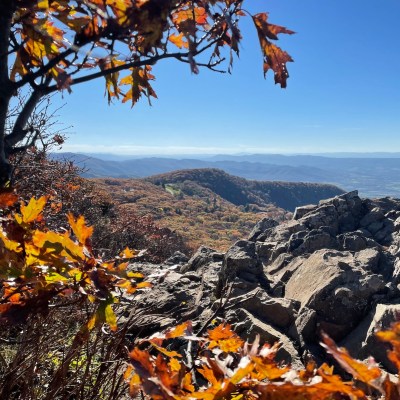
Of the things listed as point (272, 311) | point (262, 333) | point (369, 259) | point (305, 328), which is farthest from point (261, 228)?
point (262, 333)

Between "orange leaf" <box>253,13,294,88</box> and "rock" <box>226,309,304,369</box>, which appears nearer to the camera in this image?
"orange leaf" <box>253,13,294,88</box>

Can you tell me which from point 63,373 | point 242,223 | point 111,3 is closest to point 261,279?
point 63,373

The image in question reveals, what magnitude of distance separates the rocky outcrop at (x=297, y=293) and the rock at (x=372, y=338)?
12 mm

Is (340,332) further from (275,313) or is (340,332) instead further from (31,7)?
(31,7)

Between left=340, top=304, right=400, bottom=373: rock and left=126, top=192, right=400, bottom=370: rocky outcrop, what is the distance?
0.04 ft

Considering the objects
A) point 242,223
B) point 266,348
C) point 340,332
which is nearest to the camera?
point 266,348

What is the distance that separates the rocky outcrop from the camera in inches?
191

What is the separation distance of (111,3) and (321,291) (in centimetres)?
516

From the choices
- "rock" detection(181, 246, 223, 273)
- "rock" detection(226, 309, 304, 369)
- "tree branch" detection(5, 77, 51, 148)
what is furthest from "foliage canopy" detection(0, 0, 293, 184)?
"rock" detection(181, 246, 223, 273)

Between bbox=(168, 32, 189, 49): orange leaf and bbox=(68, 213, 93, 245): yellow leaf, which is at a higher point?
bbox=(168, 32, 189, 49): orange leaf

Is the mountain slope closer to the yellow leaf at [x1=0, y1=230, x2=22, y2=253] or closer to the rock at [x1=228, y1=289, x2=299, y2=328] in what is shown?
the rock at [x1=228, y1=289, x2=299, y2=328]

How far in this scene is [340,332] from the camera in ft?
17.4

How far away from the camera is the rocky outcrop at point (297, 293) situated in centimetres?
485

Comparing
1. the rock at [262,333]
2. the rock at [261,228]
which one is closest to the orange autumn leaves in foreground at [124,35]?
the rock at [262,333]
